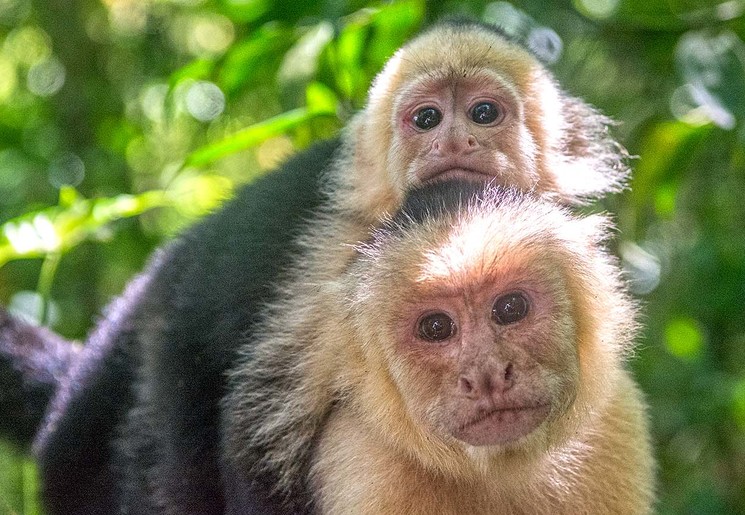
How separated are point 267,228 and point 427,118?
0.63 meters

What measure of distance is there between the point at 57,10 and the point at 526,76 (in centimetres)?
332

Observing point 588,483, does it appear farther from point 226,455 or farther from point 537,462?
point 226,455

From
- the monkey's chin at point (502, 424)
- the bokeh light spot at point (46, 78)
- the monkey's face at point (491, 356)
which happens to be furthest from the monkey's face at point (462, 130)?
the bokeh light spot at point (46, 78)

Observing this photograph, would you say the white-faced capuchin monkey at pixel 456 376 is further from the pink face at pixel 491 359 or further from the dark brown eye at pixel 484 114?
the dark brown eye at pixel 484 114

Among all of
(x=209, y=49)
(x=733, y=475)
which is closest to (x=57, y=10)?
(x=209, y=49)

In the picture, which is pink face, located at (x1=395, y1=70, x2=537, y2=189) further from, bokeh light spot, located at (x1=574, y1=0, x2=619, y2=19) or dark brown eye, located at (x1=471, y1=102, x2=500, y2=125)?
bokeh light spot, located at (x1=574, y1=0, x2=619, y2=19)

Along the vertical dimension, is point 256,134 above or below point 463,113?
below

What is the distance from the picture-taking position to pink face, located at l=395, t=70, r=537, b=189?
2797 millimetres

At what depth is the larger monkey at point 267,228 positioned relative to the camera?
287 centimetres

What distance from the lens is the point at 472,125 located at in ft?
9.66

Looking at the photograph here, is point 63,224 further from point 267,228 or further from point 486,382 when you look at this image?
point 486,382

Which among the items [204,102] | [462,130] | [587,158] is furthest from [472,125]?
[204,102]

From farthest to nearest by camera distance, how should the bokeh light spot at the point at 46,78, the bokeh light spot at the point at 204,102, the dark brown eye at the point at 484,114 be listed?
the bokeh light spot at the point at 46,78 → the bokeh light spot at the point at 204,102 → the dark brown eye at the point at 484,114

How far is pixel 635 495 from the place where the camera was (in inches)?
104
